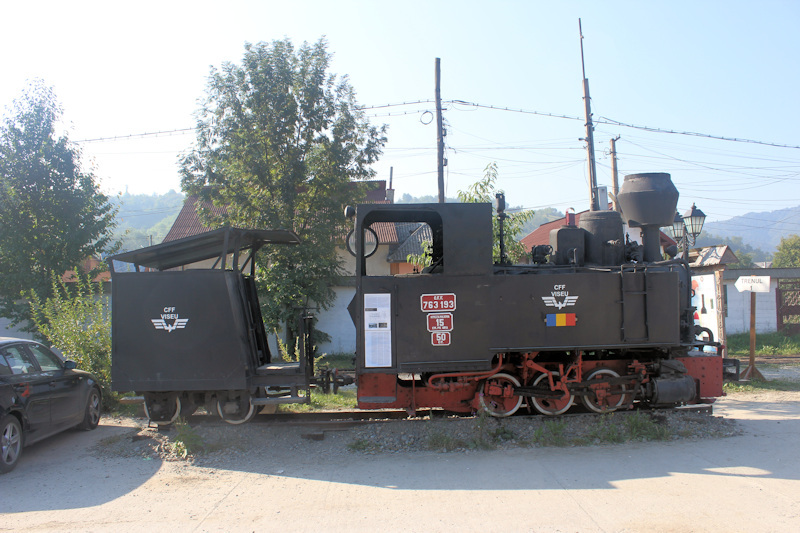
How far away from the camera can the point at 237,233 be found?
22.7ft

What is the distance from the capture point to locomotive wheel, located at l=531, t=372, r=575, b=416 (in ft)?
23.3

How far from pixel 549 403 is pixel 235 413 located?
422 cm

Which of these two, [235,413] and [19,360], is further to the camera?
[235,413]

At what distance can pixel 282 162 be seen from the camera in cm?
1320

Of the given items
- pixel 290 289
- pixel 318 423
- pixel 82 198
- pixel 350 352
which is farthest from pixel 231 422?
pixel 350 352

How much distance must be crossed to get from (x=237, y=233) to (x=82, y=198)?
762cm

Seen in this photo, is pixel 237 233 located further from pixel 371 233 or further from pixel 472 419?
pixel 472 419

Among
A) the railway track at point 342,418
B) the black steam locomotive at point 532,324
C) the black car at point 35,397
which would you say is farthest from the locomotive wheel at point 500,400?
the black car at point 35,397

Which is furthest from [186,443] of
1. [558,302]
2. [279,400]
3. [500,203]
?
[500,203]

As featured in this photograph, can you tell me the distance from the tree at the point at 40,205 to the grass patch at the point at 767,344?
59.3ft

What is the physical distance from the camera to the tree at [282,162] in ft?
42.5

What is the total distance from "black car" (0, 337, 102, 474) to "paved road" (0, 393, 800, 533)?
0.34m

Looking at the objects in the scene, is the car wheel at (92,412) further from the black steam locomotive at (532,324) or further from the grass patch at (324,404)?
the black steam locomotive at (532,324)

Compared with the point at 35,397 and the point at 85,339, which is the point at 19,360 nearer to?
the point at 35,397
